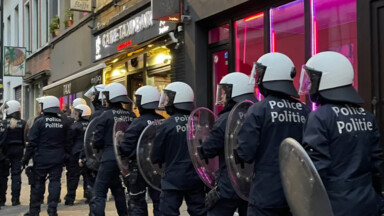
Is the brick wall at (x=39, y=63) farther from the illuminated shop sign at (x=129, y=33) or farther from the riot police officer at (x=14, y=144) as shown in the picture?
the riot police officer at (x=14, y=144)

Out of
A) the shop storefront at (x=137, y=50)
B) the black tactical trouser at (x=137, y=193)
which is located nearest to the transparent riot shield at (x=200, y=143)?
the black tactical trouser at (x=137, y=193)

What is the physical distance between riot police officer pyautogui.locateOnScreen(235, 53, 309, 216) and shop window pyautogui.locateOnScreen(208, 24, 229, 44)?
15.9 feet

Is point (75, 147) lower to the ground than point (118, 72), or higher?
lower

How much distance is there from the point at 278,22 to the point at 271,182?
4240mm

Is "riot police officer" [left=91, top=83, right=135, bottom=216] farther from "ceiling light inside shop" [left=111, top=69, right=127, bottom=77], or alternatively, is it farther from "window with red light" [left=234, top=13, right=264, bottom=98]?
"ceiling light inside shop" [left=111, top=69, right=127, bottom=77]

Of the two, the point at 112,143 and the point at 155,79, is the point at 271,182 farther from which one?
the point at 155,79

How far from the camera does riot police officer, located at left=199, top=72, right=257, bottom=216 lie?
4199mm

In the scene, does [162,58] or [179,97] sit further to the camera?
[162,58]

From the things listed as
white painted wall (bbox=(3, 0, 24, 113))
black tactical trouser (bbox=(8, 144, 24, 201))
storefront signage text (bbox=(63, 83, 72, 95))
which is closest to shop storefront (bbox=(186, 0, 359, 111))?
black tactical trouser (bbox=(8, 144, 24, 201))

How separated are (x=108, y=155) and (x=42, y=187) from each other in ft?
5.34

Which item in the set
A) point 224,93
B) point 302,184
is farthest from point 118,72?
point 302,184

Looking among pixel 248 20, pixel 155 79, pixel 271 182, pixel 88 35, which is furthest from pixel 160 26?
pixel 271 182

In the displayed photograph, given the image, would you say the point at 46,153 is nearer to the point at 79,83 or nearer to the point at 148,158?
the point at 148,158

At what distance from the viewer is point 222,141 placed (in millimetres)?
4199
